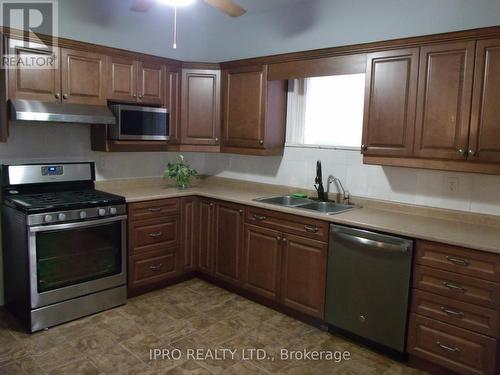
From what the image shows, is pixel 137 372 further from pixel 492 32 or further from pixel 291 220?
pixel 492 32

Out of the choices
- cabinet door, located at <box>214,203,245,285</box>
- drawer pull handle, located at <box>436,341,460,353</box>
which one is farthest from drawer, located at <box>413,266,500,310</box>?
cabinet door, located at <box>214,203,245,285</box>

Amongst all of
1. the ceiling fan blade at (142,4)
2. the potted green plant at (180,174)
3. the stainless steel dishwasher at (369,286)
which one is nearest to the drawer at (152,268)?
the potted green plant at (180,174)

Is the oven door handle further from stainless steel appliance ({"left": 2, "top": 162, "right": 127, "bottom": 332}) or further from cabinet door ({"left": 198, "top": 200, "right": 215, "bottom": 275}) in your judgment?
cabinet door ({"left": 198, "top": 200, "right": 215, "bottom": 275})

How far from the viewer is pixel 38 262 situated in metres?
2.80

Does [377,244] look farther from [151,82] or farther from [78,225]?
[151,82]

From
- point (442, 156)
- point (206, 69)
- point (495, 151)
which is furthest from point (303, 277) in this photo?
point (206, 69)

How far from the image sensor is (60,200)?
9.87 feet

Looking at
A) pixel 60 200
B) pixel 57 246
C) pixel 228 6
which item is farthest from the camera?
pixel 60 200

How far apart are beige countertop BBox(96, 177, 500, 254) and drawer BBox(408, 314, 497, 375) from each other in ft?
1.70

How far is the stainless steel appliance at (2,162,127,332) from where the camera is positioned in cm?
280

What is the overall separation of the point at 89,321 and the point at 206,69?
2.46m

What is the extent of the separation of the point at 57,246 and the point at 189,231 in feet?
4.06

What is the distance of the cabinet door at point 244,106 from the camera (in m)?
3.60

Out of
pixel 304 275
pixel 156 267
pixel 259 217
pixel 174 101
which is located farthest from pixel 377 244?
pixel 174 101
